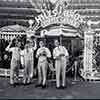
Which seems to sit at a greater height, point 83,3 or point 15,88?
point 83,3

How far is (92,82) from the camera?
8219 mm

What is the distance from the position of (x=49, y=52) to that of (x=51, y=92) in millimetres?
1428

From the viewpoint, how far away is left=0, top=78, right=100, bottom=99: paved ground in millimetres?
6090

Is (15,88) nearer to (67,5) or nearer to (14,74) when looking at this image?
(14,74)

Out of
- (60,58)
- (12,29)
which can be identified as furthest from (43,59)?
(12,29)

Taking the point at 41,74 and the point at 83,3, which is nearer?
the point at 41,74

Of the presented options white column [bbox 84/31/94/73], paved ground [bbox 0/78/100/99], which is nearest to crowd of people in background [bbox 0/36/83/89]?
paved ground [bbox 0/78/100/99]

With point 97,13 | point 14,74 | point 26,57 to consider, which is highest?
point 97,13

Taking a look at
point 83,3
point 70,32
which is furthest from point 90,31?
point 83,3

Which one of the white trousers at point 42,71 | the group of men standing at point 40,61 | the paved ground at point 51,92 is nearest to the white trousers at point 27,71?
the group of men standing at point 40,61

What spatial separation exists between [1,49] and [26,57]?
2528 millimetres

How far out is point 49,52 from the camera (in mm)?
7109

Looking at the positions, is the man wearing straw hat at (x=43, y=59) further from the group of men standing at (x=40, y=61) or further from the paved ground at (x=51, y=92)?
the paved ground at (x=51, y=92)

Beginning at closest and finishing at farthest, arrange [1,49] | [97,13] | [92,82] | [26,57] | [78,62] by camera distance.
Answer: [26,57] < [92,82] < [78,62] < [1,49] < [97,13]
